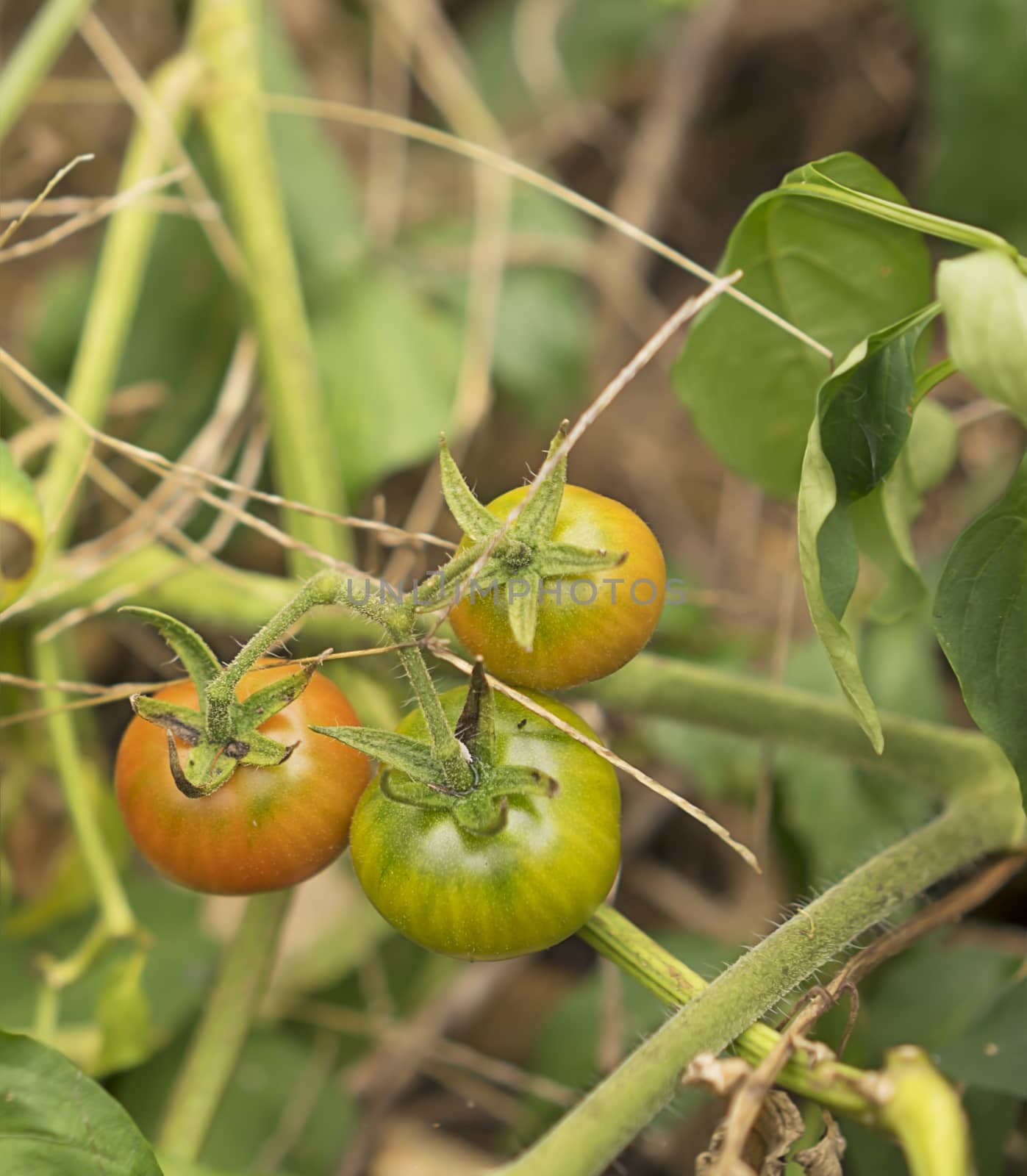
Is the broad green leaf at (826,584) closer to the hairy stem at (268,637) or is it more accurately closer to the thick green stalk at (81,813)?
the hairy stem at (268,637)

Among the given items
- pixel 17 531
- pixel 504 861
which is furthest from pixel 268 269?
pixel 504 861

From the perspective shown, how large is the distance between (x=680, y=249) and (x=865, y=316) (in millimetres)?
1006

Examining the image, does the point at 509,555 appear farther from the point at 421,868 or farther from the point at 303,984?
the point at 303,984

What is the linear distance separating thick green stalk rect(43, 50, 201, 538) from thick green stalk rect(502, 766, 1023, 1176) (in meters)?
0.63

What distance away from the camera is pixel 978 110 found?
4.53 ft

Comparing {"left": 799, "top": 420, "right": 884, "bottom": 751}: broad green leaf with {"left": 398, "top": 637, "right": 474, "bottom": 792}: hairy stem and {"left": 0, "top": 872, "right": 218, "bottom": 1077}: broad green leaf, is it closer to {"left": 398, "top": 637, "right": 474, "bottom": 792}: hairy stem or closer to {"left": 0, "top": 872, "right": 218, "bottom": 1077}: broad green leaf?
{"left": 398, "top": 637, "right": 474, "bottom": 792}: hairy stem

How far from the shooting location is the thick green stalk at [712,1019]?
0.62 metres

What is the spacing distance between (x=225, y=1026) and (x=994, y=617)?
67cm

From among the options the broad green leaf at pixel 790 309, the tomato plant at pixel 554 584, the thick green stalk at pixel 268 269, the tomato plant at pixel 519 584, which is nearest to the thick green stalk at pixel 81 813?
the tomato plant at pixel 519 584

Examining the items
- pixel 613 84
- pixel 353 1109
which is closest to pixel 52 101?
pixel 613 84

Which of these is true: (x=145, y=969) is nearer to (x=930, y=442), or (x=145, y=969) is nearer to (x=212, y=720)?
(x=212, y=720)

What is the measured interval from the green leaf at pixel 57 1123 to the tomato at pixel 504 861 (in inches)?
9.4

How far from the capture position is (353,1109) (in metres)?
1.23

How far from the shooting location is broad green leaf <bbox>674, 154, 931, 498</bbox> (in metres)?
0.81
